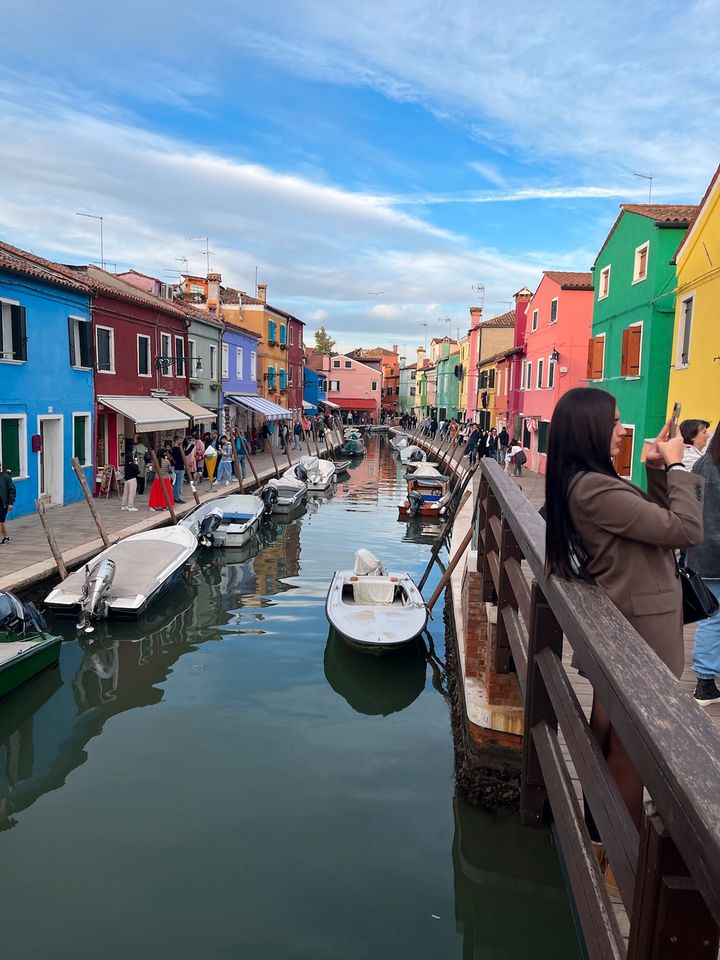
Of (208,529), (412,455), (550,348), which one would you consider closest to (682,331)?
(208,529)

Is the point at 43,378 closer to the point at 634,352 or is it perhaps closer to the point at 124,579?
the point at 124,579

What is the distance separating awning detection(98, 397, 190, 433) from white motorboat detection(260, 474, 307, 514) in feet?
11.3

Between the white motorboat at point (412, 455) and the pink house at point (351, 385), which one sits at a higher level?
the pink house at point (351, 385)

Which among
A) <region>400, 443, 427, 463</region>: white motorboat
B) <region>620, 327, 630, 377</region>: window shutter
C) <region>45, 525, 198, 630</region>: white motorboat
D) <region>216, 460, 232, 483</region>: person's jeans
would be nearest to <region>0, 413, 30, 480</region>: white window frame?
<region>45, 525, 198, 630</region>: white motorboat

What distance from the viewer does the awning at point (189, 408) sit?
80.9 ft

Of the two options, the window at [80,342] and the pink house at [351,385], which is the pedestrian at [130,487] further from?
the pink house at [351,385]

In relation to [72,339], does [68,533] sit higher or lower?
lower

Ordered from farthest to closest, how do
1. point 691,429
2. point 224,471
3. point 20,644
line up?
1. point 224,471
2. point 20,644
3. point 691,429

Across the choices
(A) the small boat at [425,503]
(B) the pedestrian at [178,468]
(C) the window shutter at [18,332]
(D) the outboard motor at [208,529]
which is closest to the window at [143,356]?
(B) the pedestrian at [178,468]

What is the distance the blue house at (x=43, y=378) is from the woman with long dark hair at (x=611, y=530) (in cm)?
1437

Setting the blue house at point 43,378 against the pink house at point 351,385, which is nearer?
the blue house at point 43,378

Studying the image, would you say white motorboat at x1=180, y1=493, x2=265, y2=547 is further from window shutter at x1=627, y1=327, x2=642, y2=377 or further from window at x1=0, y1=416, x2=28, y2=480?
window shutter at x1=627, y1=327, x2=642, y2=377

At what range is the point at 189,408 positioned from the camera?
25.8 metres

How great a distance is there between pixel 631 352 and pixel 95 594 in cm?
1427
